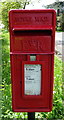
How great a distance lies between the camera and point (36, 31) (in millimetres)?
2504

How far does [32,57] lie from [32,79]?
26 centimetres

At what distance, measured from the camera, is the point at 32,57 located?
258cm

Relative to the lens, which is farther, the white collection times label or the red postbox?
the white collection times label

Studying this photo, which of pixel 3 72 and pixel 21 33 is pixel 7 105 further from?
pixel 3 72

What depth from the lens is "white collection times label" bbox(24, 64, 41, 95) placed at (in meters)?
2.63

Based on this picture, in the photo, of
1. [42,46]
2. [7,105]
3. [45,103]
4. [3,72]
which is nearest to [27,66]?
[42,46]

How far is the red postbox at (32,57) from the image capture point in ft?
8.22

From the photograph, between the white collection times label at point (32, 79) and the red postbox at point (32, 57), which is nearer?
the red postbox at point (32, 57)

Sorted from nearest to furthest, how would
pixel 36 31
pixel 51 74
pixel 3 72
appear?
1. pixel 36 31
2. pixel 51 74
3. pixel 3 72

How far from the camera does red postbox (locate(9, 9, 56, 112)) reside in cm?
251

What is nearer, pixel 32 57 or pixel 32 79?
pixel 32 57

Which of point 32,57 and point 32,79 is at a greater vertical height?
point 32,57

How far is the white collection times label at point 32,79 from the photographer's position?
8.62 feet

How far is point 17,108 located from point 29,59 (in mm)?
603
